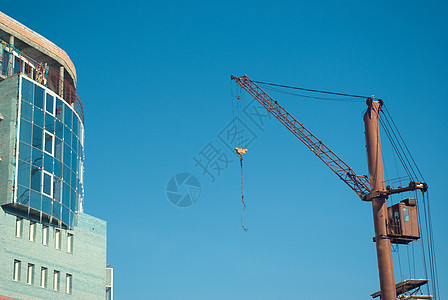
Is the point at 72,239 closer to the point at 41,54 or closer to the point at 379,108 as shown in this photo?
the point at 41,54

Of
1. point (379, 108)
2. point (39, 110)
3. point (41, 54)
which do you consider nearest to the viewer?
point (39, 110)

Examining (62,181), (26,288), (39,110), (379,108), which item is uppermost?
(379,108)

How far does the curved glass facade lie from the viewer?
248ft

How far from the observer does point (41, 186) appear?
7688 centimetres

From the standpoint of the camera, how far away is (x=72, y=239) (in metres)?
81.4

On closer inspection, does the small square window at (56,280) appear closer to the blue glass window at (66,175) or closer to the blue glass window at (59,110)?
the blue glass window at (66,175)

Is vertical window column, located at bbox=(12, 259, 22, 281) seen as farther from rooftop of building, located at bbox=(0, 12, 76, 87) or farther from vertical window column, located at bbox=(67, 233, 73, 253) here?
rooftop of building, located at bbox=(0, 12, 76, 87)

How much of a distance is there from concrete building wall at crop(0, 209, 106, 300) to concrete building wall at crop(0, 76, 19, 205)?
2.51 m

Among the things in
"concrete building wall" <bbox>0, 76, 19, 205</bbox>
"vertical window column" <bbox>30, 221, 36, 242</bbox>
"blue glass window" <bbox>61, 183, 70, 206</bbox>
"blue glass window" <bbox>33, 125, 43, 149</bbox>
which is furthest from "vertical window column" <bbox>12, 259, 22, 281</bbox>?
"blue glass window" <bbox>33, 125, 43, 149</bbox>

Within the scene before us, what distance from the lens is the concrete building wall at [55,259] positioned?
7138cm

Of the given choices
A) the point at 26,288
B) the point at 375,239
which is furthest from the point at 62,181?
the point at 375,239

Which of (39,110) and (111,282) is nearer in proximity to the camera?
(39,110)

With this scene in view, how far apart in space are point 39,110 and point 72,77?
50.6 feet

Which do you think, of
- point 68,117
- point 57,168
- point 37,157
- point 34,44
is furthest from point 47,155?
point 34,44
